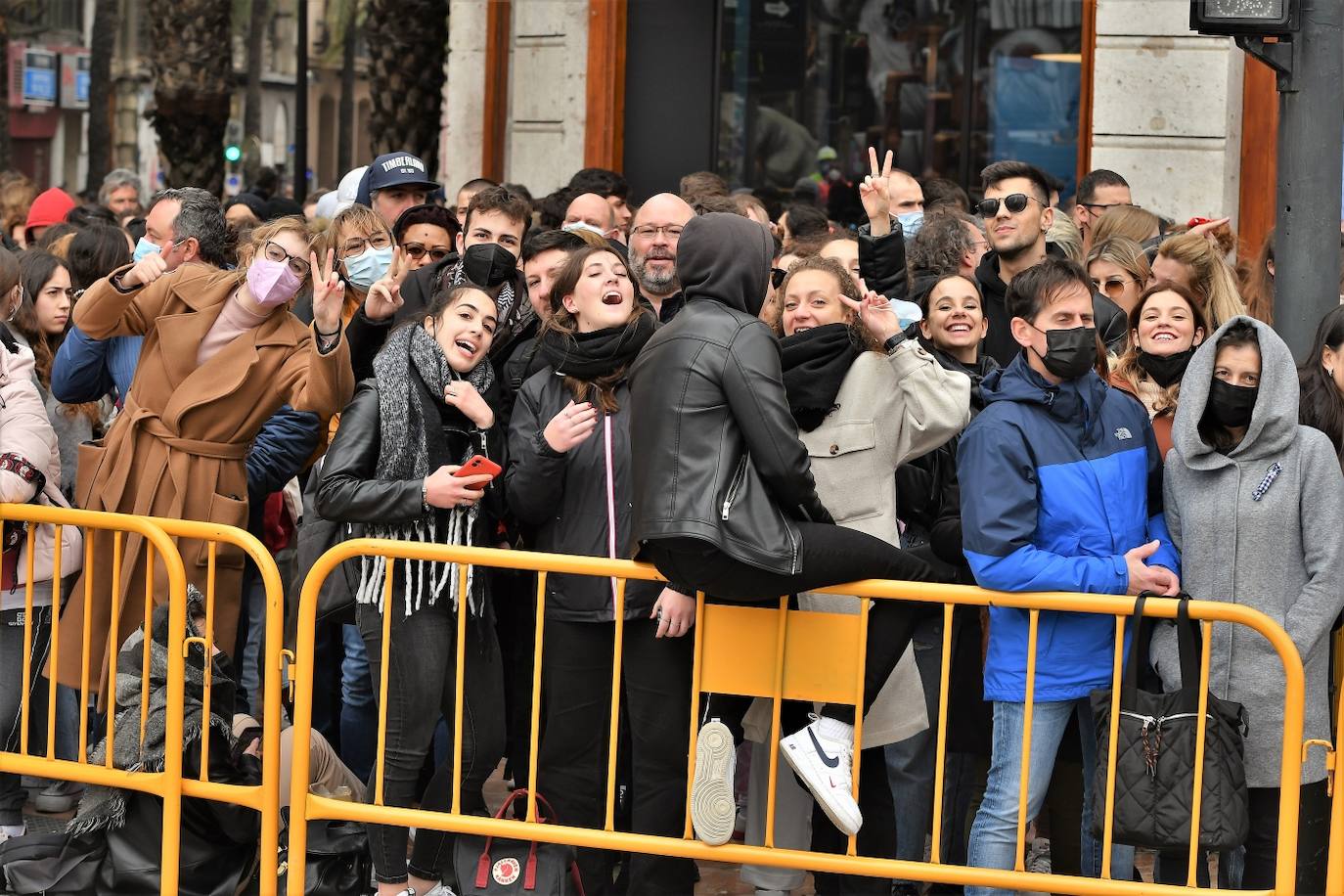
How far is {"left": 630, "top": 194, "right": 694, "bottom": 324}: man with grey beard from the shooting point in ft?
22.1

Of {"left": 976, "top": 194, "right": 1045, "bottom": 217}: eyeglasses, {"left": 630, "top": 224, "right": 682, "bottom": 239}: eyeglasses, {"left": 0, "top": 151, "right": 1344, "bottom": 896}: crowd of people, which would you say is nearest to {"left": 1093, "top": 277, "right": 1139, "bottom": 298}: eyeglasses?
{"left": 0, "top": 151, "right": 1344, "bottom": 896}: crowd of people

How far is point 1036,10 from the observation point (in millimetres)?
12469

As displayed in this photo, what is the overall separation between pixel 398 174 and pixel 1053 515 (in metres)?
4.19

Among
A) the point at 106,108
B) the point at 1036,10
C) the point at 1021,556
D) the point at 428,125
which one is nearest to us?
the point at 1021,556

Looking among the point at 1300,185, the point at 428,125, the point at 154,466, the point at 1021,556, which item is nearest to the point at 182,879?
the point at 154,466

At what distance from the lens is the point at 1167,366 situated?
5.85 meters

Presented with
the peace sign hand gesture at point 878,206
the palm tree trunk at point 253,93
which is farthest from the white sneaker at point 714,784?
the palm tree trunk at point 253,93

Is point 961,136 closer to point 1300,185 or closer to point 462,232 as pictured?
point 462,232

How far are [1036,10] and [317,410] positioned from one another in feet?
26.1

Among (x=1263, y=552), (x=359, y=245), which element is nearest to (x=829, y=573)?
(x=1263, y=552)

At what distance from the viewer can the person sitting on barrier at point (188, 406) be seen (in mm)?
6234

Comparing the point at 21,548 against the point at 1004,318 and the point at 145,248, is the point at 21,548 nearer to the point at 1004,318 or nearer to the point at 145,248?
the point at 145,248

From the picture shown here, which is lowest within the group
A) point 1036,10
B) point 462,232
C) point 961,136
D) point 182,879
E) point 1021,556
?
point 182,879

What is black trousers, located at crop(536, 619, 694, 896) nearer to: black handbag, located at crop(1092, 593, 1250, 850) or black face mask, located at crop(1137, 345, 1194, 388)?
black handbag, located at crop(1092, 593, 1250, 850)
